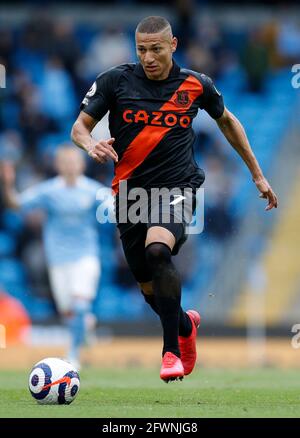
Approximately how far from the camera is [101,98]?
8.68m

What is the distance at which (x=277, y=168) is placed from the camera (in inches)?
811

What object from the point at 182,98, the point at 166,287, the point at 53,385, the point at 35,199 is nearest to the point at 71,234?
the point at 35,199

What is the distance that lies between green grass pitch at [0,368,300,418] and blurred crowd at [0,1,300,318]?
6700mm

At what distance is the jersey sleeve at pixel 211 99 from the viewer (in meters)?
9.01

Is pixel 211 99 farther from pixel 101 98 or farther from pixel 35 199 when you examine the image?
pixel 35 199

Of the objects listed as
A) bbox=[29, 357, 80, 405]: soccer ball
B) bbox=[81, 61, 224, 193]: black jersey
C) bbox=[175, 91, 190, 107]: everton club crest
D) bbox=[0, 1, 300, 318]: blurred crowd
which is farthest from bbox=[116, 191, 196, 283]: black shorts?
bbox=[0, 1, 300, 318]: blurred crowd

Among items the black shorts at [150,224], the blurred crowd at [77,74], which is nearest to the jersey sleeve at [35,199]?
the blurred crowd at [77,74]

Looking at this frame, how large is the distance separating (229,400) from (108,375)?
418 centimetres

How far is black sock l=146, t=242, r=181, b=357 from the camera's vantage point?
8125 mm

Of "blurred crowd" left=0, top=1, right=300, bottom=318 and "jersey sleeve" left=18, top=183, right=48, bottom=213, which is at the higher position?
"blurred crowd" left=0, top=1, right=300, bottom=318

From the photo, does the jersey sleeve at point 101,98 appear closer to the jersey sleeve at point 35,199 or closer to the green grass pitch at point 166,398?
the green grass pitch at point 166,398

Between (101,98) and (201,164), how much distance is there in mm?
10696

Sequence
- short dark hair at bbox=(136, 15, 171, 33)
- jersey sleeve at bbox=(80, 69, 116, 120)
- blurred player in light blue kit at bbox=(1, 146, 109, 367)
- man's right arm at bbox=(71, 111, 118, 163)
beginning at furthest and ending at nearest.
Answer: blurred player in light blue kit at bbox=(1, 146, 109, 367), jersey sleeve at bbox=(80, 69, 116, 120), short dark hair at bbox=(136, 15, 171, 33), man's right arm at bbox=(71, 111, 118, 163)

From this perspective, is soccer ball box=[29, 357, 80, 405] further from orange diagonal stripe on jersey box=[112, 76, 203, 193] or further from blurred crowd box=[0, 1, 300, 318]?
blurred crowd box=[0, 1, 300, 318]
